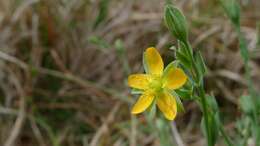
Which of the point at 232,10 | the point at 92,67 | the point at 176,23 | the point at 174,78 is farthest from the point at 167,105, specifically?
the point at 92,67

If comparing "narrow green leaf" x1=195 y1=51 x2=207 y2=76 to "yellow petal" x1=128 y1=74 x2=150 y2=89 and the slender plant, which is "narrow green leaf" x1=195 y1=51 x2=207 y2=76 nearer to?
the slender plant

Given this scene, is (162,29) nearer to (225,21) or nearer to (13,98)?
(225,21)

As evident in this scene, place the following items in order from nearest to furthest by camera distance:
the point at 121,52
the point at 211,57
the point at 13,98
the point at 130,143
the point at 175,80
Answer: the point at 175,80, the point at 121,52, the point at 130,143, the point at 13,98, the point at 211,57

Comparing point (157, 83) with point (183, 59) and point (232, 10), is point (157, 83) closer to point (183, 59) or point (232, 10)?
point (183, 59)

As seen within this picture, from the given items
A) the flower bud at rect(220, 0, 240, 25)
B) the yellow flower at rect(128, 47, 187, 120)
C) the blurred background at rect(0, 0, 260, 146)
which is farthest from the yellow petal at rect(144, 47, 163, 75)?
the blurred background at rect(0, 0, 260, 146)

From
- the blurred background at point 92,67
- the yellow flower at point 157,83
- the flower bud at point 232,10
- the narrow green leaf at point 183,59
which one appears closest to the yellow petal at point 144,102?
the yellow flower at point 157,83

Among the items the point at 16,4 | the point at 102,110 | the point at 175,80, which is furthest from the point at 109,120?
the point at 175,80

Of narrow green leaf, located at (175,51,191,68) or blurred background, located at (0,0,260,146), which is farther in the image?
blurred background, located at (0,0,260,146)
